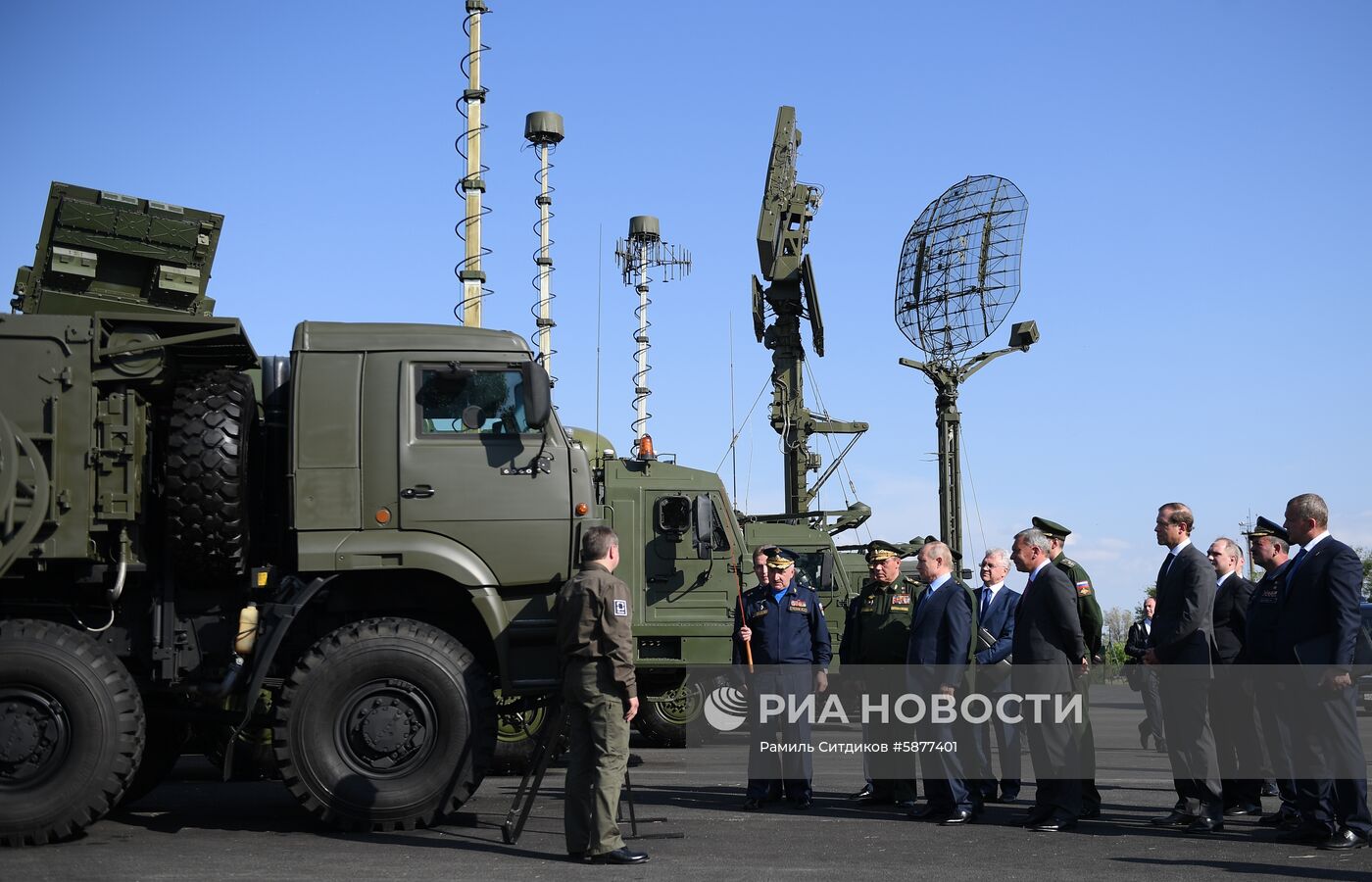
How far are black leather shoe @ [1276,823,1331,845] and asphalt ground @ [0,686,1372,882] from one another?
0.33 ft

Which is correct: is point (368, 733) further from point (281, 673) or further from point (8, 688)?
point (8, 688)

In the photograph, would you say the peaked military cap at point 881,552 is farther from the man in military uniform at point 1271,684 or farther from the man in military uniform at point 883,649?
the man in military uniform at point 1271,684

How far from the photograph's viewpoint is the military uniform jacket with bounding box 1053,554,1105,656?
35.3 feet

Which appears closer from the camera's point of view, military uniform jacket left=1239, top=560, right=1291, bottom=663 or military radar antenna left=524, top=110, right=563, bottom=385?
military uniform jacket left=1239, top=560, right=1291, bottom=663

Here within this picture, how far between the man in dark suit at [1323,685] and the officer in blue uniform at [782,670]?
3.32m

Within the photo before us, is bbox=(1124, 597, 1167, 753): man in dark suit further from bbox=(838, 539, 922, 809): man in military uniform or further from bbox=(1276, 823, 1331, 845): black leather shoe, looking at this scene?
bbox=(838, 539, 922, 809): man in military uniform

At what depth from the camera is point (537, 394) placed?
8734 millimetres

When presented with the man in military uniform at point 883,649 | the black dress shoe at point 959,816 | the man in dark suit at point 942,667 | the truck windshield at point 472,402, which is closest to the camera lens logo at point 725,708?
the man in military uniform at point 883,649

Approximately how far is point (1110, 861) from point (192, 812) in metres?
6.32

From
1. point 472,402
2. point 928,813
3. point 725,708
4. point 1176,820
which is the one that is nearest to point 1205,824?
point 1176,820

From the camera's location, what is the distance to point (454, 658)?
28.4ft

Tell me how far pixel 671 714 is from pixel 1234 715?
23.2 ft

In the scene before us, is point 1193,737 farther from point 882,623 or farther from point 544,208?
point 544,208

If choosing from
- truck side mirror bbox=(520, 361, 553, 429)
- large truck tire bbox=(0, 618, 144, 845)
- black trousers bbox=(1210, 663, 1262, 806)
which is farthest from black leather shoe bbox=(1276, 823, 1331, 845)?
large truck tire bbox=(0, 618, 144, 845)
